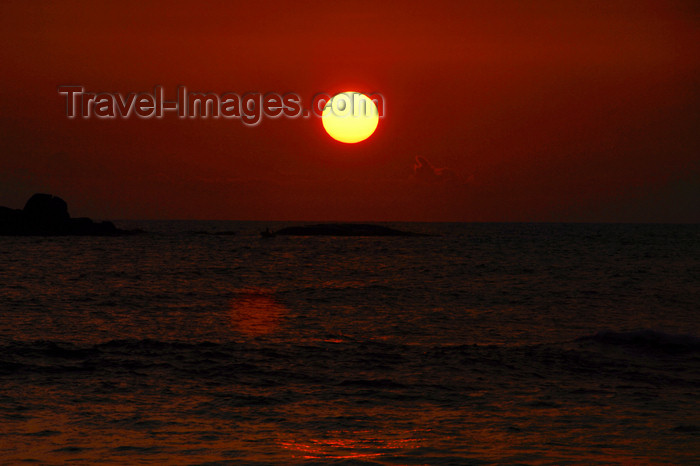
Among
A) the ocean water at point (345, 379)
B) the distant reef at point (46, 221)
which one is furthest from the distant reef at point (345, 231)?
the ocean water at point (345, 379)

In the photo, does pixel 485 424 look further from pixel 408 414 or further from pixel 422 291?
pixel 422 291

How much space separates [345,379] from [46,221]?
146962 mm

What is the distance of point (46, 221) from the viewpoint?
147625mm

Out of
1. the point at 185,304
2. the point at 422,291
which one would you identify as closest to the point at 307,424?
the point at 185,304

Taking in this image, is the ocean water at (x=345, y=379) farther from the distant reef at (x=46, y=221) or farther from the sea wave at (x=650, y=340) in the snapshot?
the distant reef at (x=46, y=221)

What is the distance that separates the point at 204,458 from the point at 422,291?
32.2m

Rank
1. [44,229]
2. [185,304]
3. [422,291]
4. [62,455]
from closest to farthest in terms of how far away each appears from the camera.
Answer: [62,455] → [185,304] → [422,291] → [44,229]

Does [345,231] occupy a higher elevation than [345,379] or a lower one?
higher

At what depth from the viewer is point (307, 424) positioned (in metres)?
12.5

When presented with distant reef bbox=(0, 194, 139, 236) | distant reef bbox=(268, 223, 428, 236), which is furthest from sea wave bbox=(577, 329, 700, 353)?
distant reef bbox=(268, 223, 428, 236)

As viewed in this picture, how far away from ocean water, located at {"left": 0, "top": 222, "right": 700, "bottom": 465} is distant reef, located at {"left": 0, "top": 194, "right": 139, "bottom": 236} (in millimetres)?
119805

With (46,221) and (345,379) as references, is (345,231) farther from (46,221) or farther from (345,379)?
(345,379)

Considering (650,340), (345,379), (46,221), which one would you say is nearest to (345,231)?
(46,221)

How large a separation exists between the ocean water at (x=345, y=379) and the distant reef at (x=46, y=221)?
120m
